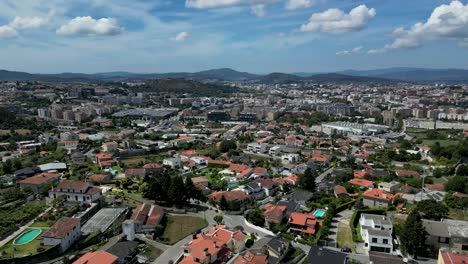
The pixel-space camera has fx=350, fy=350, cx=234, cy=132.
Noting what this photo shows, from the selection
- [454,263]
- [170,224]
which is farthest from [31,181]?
[454,263]

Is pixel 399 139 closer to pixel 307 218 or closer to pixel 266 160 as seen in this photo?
pixel 266 160

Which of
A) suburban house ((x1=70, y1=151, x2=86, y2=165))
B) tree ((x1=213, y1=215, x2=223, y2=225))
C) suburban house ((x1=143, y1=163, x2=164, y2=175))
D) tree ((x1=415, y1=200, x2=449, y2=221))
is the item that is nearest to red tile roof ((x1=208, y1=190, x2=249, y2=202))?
tree ((x1=213, y1=215, x2=223, y2=225))

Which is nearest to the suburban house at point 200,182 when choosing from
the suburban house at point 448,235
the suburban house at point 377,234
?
the suburban house at point 377,234

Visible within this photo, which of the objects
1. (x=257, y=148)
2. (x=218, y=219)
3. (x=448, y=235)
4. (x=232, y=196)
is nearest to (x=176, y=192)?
(x=218, y=219)

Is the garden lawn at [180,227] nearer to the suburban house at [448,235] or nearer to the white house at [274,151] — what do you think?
the suburban house at [448,235]

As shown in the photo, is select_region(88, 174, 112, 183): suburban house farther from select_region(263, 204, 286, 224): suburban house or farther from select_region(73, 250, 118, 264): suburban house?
select_region(263, 204, 286, 224): suburban house

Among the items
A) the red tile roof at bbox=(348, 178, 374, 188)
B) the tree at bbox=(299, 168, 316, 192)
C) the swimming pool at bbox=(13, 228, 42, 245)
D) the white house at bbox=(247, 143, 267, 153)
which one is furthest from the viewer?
the white house at bbox=(247, 143, 267, 153)
